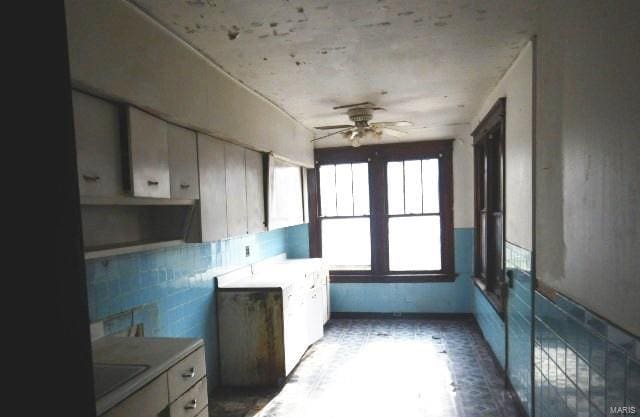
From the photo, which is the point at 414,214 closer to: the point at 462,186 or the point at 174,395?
the point at 462,186

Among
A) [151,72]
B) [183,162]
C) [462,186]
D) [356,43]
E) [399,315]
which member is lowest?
[399,315]

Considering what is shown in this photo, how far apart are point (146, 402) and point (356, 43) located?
2251 mm

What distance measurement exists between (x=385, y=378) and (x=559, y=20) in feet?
10.3

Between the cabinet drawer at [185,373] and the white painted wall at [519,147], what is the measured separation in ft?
7.09

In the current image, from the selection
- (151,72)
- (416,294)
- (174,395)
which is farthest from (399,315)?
(151,72)

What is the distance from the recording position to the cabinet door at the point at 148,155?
6.16ft

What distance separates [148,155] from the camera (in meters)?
2.02

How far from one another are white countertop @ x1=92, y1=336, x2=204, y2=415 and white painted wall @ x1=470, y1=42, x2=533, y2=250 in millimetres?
2216

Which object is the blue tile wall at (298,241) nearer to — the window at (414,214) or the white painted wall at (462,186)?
the window at (414,214)

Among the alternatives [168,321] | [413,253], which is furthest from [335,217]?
[168,321]

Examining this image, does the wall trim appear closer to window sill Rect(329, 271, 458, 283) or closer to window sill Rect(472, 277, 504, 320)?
window sill Rect(329, 271, 458, 283)

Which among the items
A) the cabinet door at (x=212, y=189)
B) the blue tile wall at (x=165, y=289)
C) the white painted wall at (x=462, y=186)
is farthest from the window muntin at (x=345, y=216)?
the cabinet door at (x=212, y=189)

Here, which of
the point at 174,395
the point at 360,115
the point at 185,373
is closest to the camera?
the point at 174,395

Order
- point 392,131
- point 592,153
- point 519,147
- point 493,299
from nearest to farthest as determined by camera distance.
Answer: point 592,153, point 519,147, point 493,299, point 392,131
